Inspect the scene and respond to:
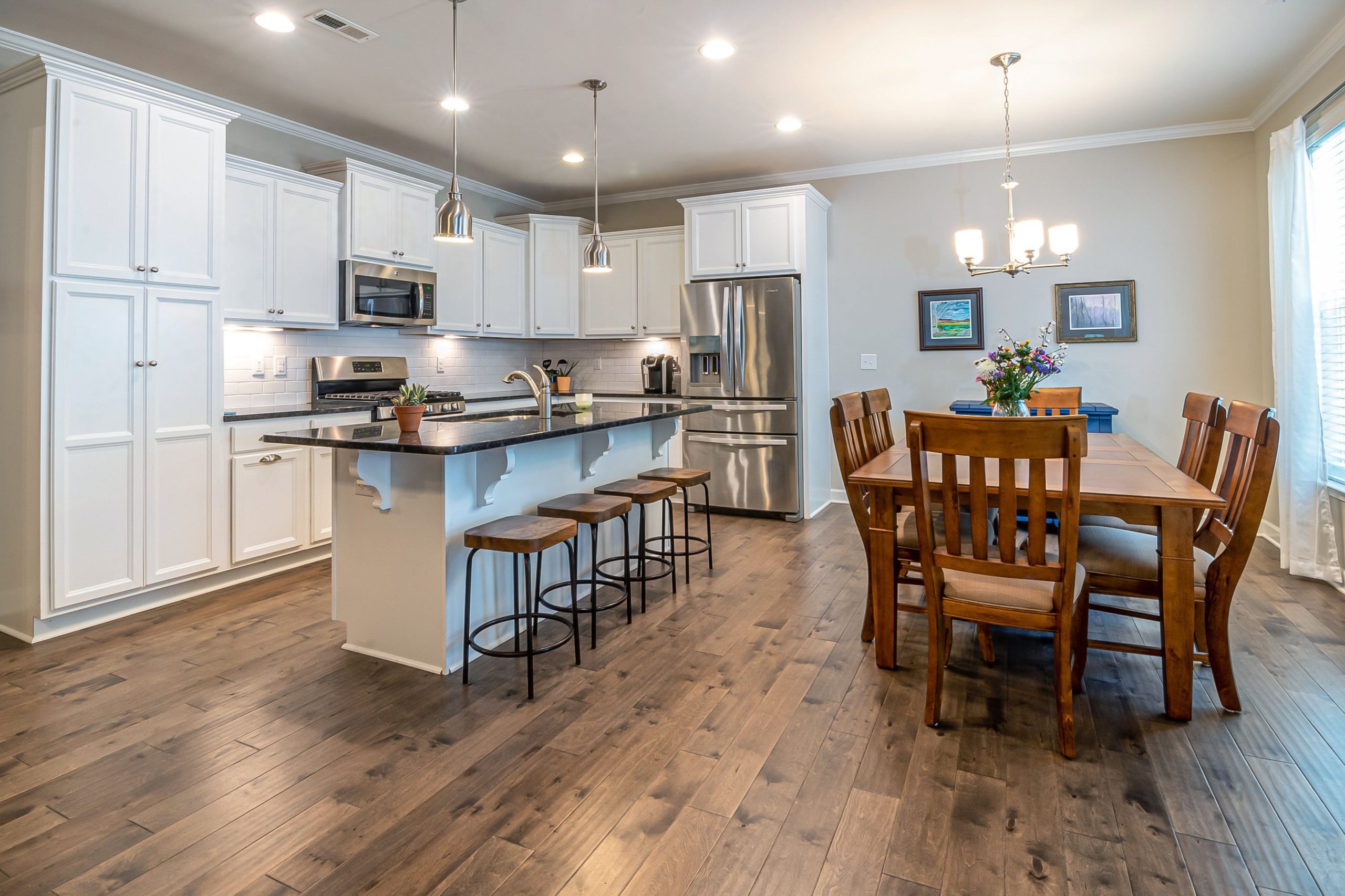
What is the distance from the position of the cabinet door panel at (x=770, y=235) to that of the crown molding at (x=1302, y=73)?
108 inches

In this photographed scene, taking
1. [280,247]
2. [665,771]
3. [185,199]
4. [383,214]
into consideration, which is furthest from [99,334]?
[665,771]

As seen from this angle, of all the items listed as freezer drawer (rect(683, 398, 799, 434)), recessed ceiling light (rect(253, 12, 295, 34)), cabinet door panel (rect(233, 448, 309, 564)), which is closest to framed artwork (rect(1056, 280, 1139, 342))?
freezer drawer (rect(683, 398, 799, 434))

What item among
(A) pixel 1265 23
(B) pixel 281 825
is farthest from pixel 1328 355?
(B) pixel 281 825

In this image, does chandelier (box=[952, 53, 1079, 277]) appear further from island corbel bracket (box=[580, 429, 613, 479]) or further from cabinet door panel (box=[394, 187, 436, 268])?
cabinet door panel (box=[394, 187, 436, 268])

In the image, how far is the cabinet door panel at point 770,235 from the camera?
5082 mm

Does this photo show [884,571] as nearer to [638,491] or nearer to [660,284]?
[638,491]

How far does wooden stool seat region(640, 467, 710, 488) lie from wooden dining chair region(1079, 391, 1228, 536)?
175 cm

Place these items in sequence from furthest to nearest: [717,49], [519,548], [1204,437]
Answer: [717,49] < [1204,437] < [519,548]

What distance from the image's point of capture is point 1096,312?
4824 mm

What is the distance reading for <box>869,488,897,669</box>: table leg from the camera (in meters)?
2.44

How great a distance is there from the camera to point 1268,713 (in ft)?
7.18

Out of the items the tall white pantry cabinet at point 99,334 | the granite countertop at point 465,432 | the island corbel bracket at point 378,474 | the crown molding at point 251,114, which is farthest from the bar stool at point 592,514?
the crown molding at point 251,114

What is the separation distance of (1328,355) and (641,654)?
3825 millimetres

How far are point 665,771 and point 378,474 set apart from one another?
1467mm
